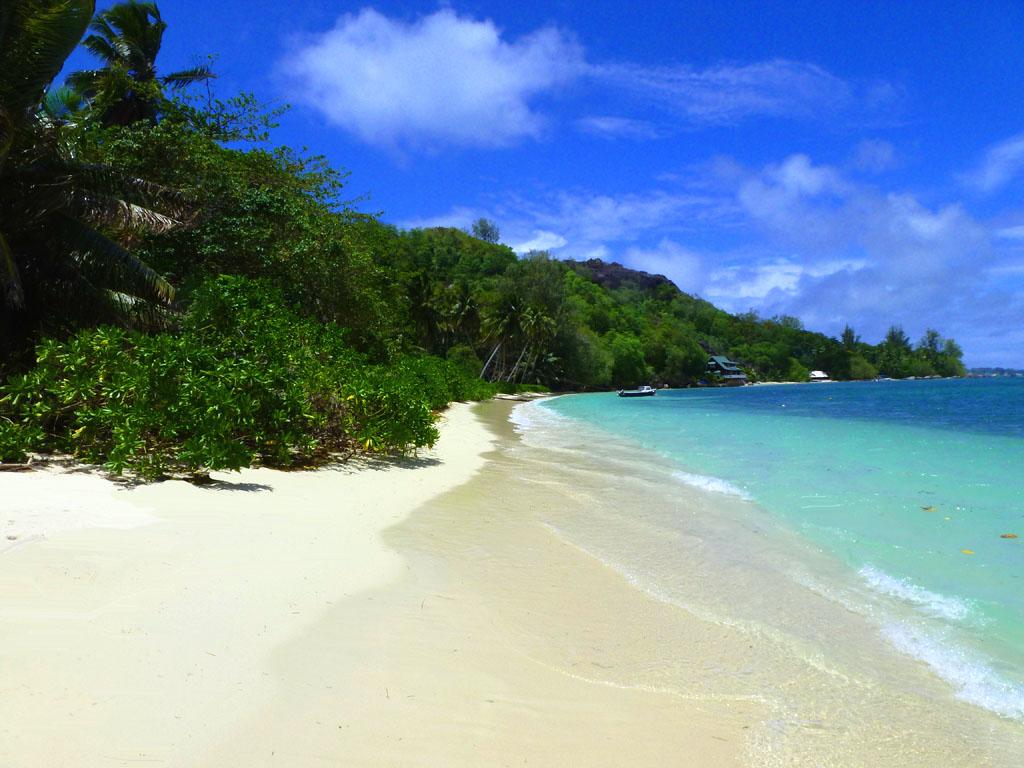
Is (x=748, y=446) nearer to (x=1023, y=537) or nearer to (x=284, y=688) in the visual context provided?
(x=1023, y=537)

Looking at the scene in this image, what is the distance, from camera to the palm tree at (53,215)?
9422 millimetres

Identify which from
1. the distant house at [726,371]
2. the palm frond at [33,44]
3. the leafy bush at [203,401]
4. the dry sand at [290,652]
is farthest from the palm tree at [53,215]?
the distant house at [726,371]

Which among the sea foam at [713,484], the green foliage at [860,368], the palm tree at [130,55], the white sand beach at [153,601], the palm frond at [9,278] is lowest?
the sea foam at [713,484]

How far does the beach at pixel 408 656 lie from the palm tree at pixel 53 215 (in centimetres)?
615

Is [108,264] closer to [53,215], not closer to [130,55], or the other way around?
[53,215]

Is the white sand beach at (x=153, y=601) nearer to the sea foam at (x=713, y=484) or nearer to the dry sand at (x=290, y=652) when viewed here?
the dry sand at (x=290, y=652)

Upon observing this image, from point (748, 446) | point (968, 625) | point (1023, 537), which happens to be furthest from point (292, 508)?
point (748, 446)

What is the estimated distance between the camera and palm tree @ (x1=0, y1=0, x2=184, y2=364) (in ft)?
30.9

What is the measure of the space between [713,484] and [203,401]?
26.8 feet

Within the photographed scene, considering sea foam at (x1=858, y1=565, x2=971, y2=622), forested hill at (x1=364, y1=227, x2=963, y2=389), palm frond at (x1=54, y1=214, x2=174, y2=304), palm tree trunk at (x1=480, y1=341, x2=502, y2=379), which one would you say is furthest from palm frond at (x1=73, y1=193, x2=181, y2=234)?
palm tree trunk at (x1=480, y1=341, x2=502, y2=379)

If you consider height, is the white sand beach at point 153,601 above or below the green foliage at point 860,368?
below

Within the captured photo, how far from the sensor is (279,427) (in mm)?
9281

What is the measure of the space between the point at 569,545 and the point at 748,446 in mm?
12377

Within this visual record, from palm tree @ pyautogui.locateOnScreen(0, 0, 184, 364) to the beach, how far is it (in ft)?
20.2
